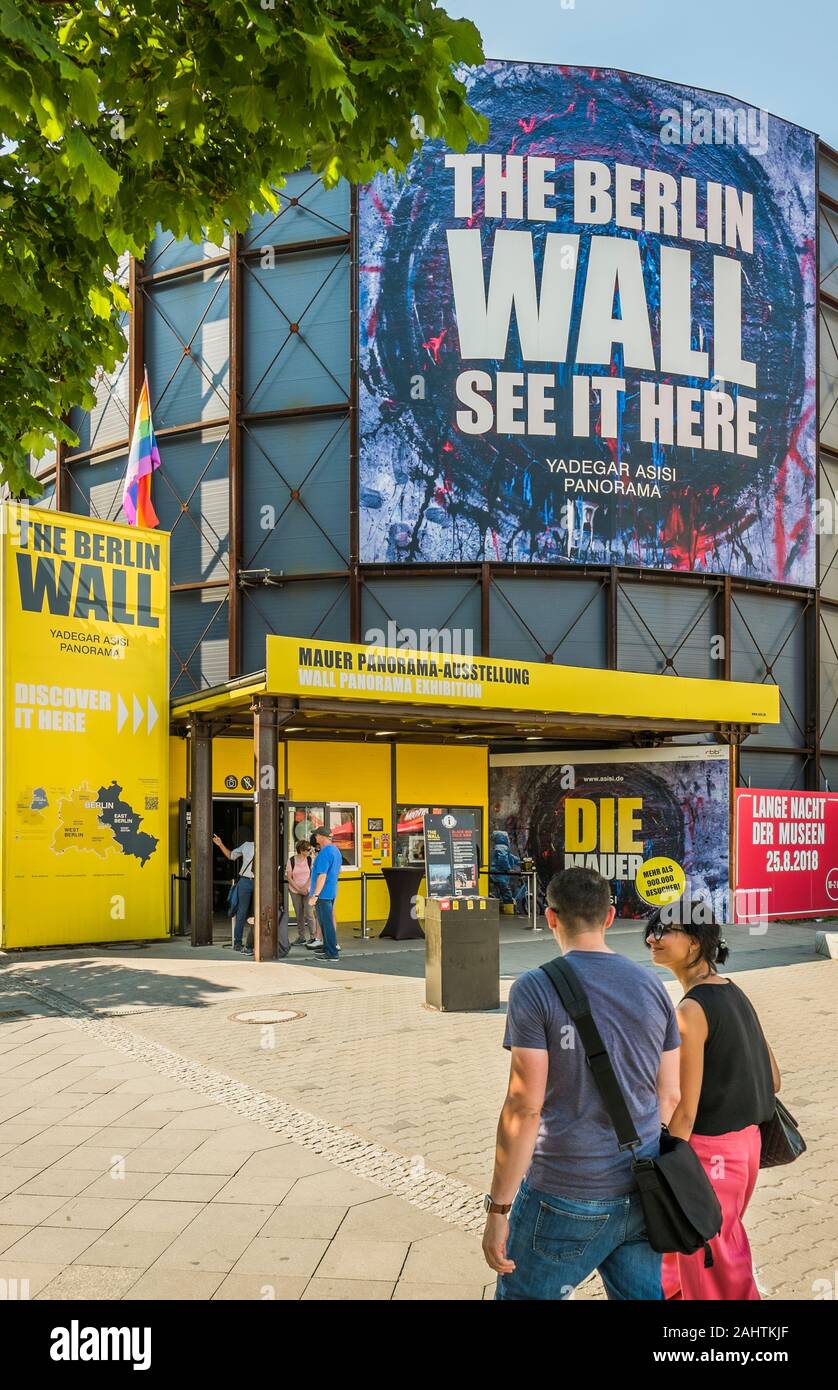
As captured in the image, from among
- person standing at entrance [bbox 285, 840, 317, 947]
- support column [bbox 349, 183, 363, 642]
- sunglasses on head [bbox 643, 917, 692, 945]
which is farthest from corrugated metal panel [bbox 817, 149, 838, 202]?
sunglasses on head [bbox 643, 917, 692, 945]

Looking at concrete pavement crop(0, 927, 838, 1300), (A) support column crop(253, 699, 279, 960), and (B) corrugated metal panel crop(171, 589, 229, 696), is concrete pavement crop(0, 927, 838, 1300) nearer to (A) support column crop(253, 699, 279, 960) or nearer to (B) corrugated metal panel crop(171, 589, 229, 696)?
(A) support column crop(253, 699, 279, 960)

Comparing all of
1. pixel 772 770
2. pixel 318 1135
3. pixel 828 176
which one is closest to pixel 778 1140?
pixel 318 1135

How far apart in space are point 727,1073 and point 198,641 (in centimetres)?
2212

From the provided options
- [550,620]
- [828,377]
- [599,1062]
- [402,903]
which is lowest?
[402,903]

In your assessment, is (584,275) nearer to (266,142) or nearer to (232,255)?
(232,255)

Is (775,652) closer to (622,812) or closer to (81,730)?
(622,812)

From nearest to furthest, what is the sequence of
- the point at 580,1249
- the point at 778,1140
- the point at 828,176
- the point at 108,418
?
the point at 580,1249 < the point at 778,1140 < the point at 108,418 < the point at 828,176

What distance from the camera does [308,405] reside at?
80.2 ft

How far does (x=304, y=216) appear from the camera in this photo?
25016 mm

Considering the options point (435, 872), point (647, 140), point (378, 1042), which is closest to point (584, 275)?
point (647, 140)

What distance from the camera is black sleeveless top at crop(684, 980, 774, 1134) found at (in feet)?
12.6

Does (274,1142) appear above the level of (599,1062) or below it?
below

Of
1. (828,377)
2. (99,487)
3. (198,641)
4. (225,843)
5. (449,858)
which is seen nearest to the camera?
(449,858)

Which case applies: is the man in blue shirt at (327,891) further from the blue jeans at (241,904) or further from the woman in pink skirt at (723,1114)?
the woman in pink skirt at (723,1114)
